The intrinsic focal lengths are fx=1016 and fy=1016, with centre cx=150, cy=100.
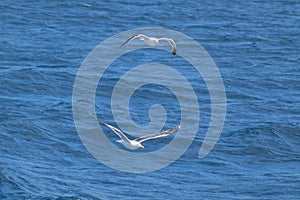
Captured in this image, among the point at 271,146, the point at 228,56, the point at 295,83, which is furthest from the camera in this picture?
the point at 228,56

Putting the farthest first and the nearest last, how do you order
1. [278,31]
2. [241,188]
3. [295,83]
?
[278,31]
[295,83]
[241,188]

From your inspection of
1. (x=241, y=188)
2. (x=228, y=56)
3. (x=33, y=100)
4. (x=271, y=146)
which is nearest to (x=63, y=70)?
(x=33, y=100)

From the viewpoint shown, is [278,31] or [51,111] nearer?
[51,111]

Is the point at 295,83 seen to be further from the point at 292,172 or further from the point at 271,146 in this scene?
the point at 292,172

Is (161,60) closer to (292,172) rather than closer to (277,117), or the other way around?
(277,117)

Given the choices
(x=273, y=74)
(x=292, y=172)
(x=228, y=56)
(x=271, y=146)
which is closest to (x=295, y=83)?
(x=273, y=74)

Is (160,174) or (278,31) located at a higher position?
(278,31)
